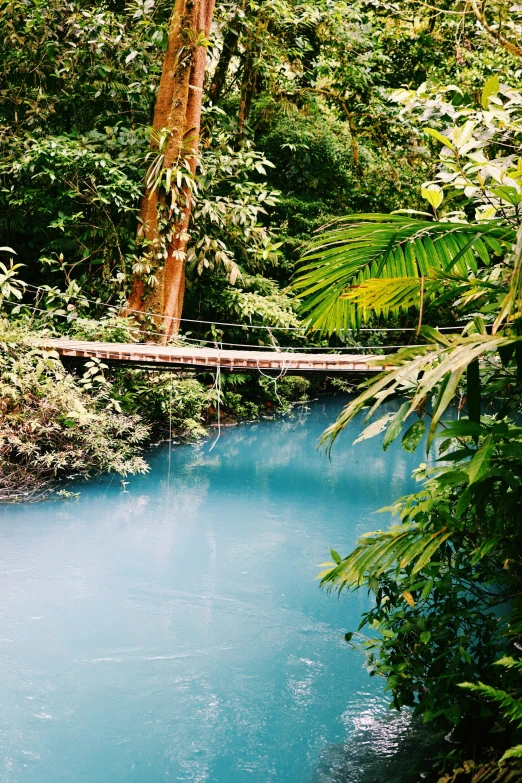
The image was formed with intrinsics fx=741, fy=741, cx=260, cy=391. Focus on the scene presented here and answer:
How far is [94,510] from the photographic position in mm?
5230

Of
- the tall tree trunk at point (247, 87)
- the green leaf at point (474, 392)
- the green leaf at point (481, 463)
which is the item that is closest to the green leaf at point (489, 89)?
the green leaf at point (474, 392)

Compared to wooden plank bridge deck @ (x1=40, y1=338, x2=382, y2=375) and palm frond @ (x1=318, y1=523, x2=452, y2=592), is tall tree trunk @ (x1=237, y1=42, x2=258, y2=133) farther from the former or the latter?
palm frond @ (x1=318, y1=523, x2=452, y2=592)

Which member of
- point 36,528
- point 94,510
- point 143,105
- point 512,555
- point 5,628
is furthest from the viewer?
point 143,105

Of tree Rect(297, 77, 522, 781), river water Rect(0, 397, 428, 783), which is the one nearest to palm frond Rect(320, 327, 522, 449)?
tree Rect(297, 77, 522, 781)

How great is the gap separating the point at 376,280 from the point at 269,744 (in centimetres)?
185

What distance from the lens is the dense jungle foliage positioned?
162 cm

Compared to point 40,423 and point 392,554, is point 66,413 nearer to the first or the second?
point 40,423

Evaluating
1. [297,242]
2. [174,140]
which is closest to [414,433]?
[174,140]

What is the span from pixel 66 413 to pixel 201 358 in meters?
1.07

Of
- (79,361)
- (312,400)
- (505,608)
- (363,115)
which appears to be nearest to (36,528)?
(79,361)

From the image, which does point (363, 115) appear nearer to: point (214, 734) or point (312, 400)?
point (312, 400)

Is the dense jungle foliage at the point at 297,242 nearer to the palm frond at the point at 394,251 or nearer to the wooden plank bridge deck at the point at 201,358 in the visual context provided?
the palm frond at the point at 394,251

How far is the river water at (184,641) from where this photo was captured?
254 centimetres

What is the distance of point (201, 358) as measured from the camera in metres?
5.53
